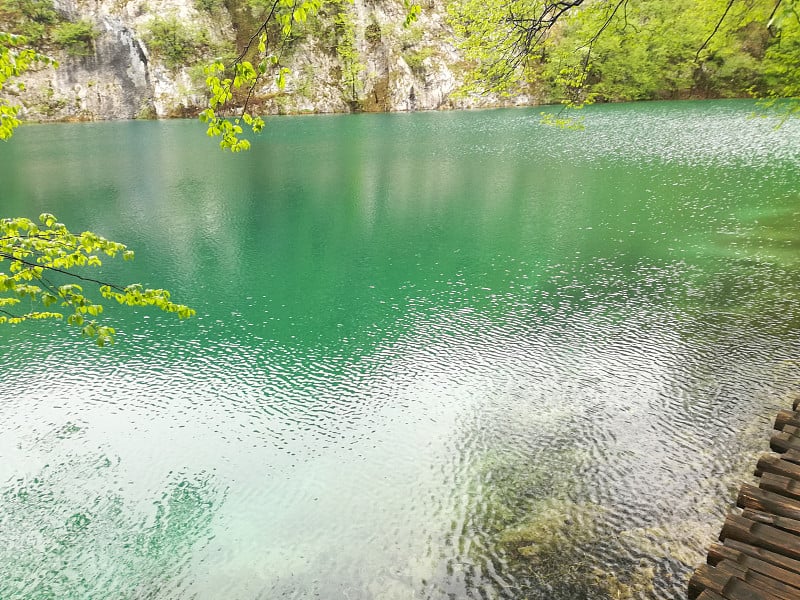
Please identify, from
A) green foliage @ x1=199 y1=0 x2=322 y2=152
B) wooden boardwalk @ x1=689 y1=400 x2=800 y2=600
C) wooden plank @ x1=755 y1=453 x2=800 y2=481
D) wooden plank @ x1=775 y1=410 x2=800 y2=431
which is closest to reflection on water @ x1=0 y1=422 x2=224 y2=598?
green foliage @ x1=199 y1=0 x2=322 y2=152

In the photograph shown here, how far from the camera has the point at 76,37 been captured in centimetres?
7419

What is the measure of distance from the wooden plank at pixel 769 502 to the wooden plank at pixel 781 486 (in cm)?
5

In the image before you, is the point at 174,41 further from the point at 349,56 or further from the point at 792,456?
the point at 792,456

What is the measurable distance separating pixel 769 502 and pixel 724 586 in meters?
1.45

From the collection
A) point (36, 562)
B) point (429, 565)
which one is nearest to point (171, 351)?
point (36, 562)

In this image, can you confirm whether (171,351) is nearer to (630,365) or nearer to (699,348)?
(630,365)

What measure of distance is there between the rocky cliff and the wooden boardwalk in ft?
242

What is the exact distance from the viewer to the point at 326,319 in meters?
15.0

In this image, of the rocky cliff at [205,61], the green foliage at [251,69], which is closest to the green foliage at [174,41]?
the rocky cliff at [205,61]

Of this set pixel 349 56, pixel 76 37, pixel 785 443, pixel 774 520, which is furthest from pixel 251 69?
pixel 76 37

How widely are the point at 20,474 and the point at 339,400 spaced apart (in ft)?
20.1

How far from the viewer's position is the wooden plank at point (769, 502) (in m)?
5.55

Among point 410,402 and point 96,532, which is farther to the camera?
point 410,402

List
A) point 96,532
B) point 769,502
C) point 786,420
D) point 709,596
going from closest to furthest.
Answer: point 709,596
point 769,502
point 786,420
point 96,532
